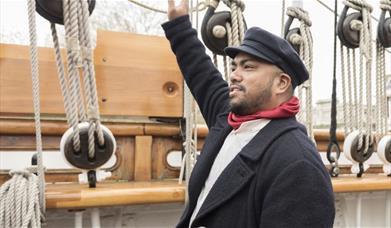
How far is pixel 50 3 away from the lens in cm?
126

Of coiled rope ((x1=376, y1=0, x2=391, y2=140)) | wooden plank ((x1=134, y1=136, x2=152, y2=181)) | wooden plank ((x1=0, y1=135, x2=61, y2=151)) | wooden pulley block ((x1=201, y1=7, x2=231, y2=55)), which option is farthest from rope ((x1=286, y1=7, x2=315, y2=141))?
wooden plank ((x1=0, y1=135, x2=61, y2=151))

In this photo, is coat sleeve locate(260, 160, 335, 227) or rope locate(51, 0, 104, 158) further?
rope locate(51, 0, 104, 158)

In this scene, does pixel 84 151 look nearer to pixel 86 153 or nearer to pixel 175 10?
pixel 86 153

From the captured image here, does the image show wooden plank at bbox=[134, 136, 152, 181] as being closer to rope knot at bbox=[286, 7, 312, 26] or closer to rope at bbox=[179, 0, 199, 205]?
rope at bbox=[179, 0, 199, 205]

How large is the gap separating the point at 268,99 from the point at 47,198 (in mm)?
650

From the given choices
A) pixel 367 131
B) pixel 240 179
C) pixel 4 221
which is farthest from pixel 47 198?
pixel 367 131

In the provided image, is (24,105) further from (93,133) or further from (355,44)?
(355,44)

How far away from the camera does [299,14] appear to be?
1807 millimetres

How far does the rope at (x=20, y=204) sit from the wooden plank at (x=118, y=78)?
1.27 feet

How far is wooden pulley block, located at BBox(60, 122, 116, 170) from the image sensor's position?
1.22 m

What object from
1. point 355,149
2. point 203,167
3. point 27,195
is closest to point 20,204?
point 27,195

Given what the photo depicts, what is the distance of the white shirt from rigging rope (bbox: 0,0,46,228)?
45 centimetres

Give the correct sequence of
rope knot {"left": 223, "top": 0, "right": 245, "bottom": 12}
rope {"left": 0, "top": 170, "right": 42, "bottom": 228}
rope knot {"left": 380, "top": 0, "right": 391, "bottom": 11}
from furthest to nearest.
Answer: rope knot {"left": 380, "top": 0, "right": 391, "bottom": 11}, rope knot {"left": 223, "top": 0, "right": 245, "bottom": 12}, rope {"left": 0, "top": 170, "right": 42, "bottom": 228}

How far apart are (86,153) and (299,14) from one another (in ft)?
3.36
